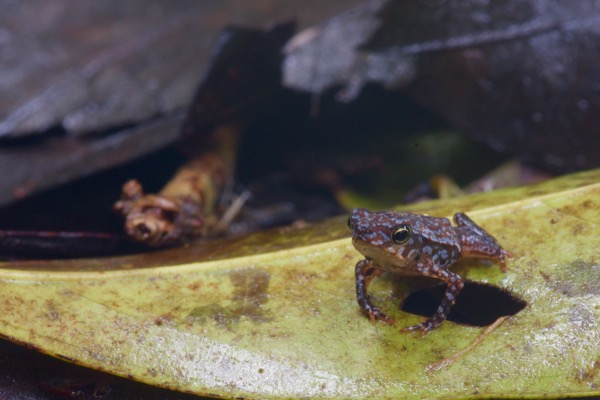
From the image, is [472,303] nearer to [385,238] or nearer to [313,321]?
[385,238]

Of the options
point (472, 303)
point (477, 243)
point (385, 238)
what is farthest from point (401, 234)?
point (472, 303)

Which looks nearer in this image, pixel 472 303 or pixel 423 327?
pixel 423 327

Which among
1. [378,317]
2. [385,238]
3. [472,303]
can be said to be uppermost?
[385,238]

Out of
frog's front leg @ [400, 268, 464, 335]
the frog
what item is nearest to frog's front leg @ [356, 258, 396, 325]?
the frog

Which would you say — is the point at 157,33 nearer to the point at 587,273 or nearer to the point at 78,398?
the point at 78,398

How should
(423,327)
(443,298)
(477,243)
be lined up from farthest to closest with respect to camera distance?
(477,243), (443,298), (423,327)

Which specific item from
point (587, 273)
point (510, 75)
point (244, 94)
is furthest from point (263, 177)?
point (587, 273)

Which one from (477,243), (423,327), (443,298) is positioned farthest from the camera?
(477,243)

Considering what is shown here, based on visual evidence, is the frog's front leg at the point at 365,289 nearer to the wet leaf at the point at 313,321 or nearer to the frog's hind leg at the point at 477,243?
the wet leaf at the point at 313,321

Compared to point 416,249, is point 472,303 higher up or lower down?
lower down
